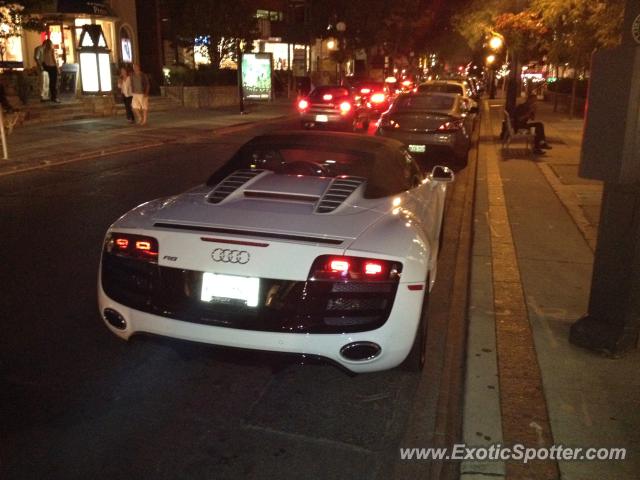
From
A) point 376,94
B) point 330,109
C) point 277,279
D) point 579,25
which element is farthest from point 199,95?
point 277,279

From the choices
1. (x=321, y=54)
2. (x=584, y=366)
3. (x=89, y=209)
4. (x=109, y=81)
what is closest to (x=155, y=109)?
(x=109, y=81)

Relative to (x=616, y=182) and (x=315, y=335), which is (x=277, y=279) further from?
(x=616, y=182)

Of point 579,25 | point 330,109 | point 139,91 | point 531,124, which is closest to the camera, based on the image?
point 531,124

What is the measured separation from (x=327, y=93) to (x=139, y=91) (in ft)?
19.5

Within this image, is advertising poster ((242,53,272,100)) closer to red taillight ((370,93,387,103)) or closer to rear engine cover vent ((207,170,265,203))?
red taillight ((370,93,387,103))

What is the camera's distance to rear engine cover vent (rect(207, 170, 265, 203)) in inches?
177

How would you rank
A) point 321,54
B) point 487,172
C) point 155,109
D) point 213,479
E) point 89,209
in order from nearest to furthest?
point 213,479
point 89,209
point 487,172
point 155,109
point 321,54

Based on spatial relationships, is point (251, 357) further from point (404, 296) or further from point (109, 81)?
point (109, 81)

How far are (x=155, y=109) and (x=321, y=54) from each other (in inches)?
1235

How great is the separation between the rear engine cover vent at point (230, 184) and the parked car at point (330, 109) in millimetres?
16569

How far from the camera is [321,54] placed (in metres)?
56.5

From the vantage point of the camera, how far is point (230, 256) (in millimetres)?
3689

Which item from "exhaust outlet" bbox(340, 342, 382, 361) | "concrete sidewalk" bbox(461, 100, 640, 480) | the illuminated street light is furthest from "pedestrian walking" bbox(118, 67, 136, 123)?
"exhaust outlet" bbox(340, 342, 382, 361)

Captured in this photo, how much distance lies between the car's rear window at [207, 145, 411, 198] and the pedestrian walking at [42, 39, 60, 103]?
1845 cm
